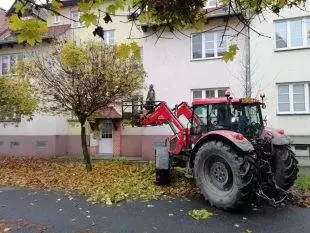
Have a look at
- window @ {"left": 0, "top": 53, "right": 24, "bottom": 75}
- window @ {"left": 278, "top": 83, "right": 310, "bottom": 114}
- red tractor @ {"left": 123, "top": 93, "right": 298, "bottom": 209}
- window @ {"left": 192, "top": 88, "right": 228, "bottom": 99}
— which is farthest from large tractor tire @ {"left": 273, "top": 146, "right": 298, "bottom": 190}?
window @ {"left": 0, "top": 53, "right": 24, "bottom": 75}

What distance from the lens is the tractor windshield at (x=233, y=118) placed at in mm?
11133

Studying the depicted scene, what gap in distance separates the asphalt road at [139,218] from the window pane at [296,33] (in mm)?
11889

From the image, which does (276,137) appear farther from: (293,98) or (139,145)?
(139,145)

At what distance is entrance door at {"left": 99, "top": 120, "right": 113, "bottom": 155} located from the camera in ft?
85.0

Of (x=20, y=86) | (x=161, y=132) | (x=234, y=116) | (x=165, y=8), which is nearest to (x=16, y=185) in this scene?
(x=20, y=86)

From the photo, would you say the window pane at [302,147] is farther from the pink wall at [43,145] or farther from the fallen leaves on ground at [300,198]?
the pink wall at [43,145]

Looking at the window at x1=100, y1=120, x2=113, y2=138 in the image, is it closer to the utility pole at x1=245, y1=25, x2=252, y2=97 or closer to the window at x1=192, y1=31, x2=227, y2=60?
the window at x1=192, y1=31, x2=227, y2=60

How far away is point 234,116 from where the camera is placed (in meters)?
11.1

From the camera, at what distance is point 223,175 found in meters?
10.5

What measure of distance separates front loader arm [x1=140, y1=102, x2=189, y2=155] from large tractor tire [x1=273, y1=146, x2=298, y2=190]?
279cm

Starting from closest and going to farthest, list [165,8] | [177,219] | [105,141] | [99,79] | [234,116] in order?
[165,8], [177,219], [234,116], [99,79], [105,141]

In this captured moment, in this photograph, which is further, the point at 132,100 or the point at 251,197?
the point at 132,100

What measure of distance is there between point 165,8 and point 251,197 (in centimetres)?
729

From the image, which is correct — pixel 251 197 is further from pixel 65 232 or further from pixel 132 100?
pixel 132 100
